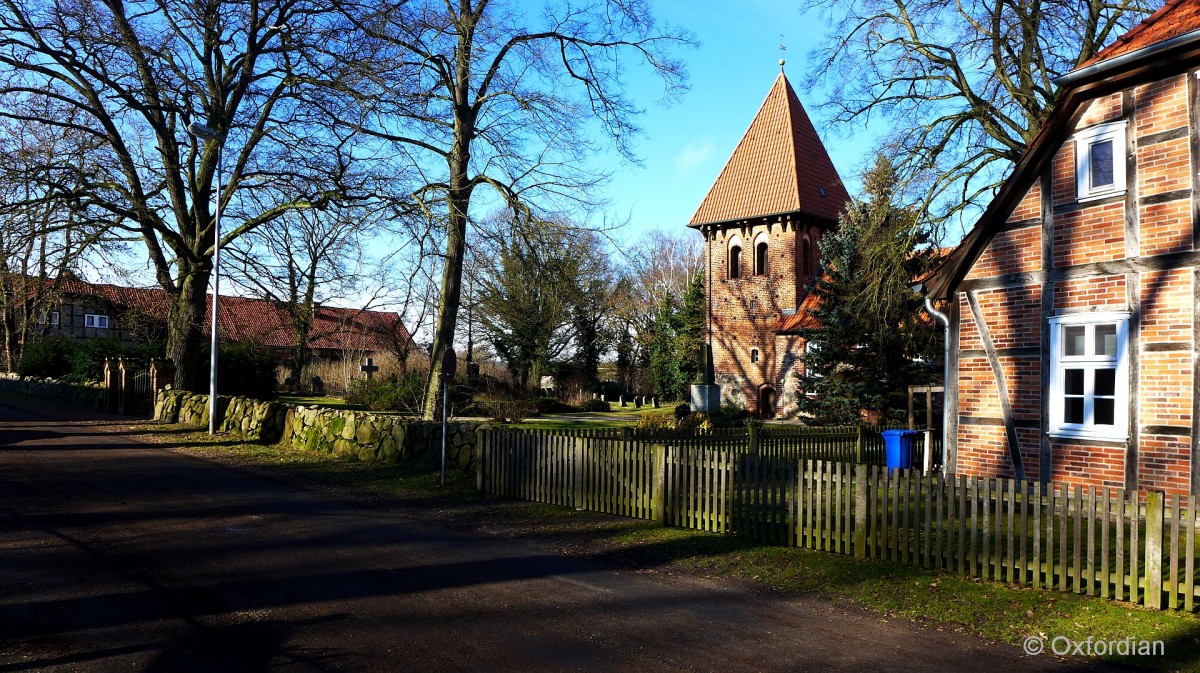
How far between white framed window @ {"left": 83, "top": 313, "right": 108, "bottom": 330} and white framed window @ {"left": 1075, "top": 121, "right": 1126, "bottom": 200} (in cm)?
6305

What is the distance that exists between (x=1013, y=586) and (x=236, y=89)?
22830 mm

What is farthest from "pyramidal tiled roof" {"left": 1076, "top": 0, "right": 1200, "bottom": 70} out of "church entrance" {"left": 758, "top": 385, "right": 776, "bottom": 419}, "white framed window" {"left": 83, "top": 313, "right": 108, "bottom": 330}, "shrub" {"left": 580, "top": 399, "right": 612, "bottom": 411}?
"white framed window" {"left": 83, "top": 313, "right": 108, "bottom": 330}

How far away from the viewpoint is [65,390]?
31.8 meters

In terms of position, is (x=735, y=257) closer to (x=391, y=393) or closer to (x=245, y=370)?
(x=391, y=393)

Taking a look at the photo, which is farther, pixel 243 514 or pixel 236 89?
pixel 236 89

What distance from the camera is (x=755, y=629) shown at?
6.58 m

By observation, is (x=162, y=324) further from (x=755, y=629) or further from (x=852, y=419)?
(x=755, y=629)

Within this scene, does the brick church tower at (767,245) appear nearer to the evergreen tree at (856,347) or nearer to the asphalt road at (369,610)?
the evergreen tree at (856,347)

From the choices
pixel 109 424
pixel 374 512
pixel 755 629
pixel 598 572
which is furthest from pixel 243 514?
pixel 109 424

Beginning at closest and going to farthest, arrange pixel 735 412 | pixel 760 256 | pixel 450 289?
1. pixel 450 289
2. pixel 735 412
3. pixel 760 256

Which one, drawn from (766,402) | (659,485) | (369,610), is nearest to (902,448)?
(659,485)

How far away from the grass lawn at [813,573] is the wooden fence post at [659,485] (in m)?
0.20

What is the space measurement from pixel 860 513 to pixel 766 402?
2792 centimetres

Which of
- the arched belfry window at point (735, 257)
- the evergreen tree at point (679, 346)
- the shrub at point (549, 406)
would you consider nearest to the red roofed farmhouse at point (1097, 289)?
the shrub at point (549, 406)
